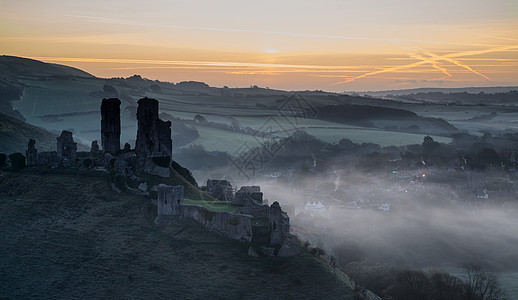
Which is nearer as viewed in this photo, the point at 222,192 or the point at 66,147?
the point at 222,192

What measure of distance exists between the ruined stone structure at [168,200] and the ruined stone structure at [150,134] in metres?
10.8

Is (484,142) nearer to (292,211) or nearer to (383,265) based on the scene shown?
(292,211)

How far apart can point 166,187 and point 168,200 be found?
1447mm

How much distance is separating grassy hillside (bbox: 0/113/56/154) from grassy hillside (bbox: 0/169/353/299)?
191 ft

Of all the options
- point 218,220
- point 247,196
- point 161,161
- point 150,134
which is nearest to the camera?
point 218,220

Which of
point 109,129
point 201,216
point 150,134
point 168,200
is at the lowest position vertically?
point 201,216

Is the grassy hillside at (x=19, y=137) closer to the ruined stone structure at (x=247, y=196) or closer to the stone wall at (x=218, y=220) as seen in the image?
the stone wall at (x=218, y=220)

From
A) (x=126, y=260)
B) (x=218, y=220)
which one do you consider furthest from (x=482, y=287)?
(x=126, y=260)

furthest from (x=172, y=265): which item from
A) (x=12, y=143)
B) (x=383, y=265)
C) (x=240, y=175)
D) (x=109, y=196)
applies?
(x=240, y=175)

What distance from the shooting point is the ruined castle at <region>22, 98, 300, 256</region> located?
5669 cm

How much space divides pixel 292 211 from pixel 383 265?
34558 millimetres

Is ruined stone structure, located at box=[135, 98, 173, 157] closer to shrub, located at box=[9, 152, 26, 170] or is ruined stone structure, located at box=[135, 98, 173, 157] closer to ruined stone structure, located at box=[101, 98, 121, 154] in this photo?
ruined stone structure, located at box=[101, 98, 121, 154]

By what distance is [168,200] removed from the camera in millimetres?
61688

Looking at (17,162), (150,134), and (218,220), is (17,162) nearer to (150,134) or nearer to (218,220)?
(150,134)
